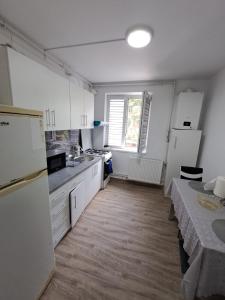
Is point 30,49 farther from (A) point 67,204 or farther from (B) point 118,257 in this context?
(B) point 118,257

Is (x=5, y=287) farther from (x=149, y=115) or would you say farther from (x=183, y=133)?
(x=149, y=115)

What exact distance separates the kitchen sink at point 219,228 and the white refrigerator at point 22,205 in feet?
4.73

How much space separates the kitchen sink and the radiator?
6.87 feet

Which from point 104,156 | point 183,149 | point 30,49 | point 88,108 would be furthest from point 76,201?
point 183,149

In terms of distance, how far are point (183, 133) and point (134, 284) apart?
2.48 m

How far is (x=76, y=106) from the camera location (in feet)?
7.50

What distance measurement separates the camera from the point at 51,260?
138 centimetres

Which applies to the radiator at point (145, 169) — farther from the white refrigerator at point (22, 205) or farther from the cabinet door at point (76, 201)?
the white refrigerator at point (22, 205)

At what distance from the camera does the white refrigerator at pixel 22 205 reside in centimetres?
86

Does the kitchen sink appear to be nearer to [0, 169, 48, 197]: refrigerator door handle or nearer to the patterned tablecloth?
the patterned tablecloth

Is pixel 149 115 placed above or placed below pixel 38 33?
below

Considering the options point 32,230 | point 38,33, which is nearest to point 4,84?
point 38,33

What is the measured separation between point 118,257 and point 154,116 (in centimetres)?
279

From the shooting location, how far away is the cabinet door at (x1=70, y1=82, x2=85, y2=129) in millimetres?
2151
